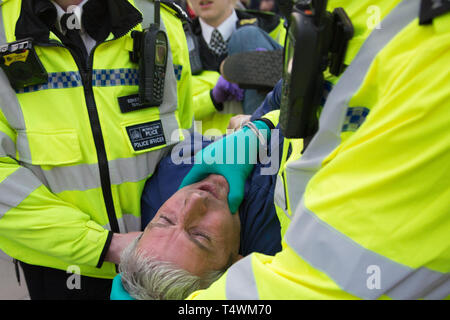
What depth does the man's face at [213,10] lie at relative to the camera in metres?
2.67

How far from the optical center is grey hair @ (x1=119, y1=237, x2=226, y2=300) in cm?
129

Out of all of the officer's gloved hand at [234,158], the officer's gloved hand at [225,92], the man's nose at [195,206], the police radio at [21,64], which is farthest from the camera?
the officer's gloved hand at [225,92]

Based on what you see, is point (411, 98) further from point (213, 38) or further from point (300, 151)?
point (213, 38)

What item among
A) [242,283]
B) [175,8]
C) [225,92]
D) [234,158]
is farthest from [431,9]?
[225,92]

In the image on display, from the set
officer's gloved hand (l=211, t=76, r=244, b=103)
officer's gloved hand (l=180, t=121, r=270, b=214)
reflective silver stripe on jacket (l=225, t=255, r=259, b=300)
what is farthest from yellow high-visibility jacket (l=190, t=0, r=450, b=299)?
officer's gloved hand (l=211, t=76, r=244, b=103)

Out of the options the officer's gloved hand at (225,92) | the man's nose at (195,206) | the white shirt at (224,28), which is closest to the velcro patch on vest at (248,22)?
the white shirt at (224,28)

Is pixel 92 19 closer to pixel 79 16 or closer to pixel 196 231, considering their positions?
pixel 79 16

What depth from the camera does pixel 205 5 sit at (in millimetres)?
2686

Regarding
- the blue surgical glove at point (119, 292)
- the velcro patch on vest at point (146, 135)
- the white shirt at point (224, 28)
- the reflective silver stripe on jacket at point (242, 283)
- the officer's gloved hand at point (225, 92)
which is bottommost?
the blue surgical glove at point (119, 292)

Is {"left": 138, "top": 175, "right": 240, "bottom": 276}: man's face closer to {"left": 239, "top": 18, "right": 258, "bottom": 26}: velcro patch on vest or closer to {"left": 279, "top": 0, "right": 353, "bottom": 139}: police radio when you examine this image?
{"left": 279, "top": 0, "right": 353, "bottom": 139}: police radio

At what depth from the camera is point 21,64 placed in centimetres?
129

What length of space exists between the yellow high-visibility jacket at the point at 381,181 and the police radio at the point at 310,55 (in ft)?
0.11

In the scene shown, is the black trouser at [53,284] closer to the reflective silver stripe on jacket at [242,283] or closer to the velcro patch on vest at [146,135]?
the velcro patch on vest at [146,135]

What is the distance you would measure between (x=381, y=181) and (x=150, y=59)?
1.11m
